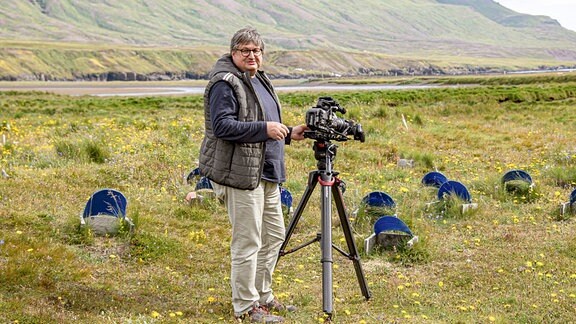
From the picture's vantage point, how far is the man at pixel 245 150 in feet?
15.2

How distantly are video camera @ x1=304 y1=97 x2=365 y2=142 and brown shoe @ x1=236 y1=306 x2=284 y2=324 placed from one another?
53.6 inches

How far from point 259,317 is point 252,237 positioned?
24.3 inches

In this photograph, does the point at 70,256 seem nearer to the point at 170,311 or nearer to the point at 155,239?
the point at 155,239

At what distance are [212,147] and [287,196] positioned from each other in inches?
152

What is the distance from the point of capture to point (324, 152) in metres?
5.05

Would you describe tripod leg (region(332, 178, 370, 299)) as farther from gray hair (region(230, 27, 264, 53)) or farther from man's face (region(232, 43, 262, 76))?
gray hair (region(230, 27, 264, 53))

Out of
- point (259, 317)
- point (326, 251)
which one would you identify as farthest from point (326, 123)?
point (259, 317)

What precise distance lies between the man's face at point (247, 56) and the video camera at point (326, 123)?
1.71ft

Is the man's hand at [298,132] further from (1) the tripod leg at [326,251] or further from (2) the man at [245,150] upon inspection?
(1) the tripod leg at [326,251]

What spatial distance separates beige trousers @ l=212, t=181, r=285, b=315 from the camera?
4832 mm

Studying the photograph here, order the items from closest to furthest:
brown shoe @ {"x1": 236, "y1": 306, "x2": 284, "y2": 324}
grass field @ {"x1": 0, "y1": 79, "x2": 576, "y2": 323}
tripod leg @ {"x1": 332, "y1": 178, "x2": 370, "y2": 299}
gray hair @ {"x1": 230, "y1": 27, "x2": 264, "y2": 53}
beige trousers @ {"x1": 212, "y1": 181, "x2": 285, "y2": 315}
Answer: gray hair @ {"x1": 230, "y1": 27, "x2": 264, "y2": 53} → beige trousers @ {"x1": 212, "y1": 181, "x2": 285, "y2": 315} → brown shoe @ {"x1": 236, "y1": 306, "x2": 284, "y2": 324} → tripod leg @ {"x1": 332, "y1": 178, "x2": 370, "y2": 299} → grass field @ {"x1": 0, "y1": 79, "x2": 576, "y2": 323}

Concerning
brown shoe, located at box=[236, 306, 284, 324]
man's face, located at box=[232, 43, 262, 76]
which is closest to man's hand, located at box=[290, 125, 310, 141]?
man's face, located at box=[232, 43, 262, 76]

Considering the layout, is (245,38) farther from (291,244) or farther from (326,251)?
(291,244)

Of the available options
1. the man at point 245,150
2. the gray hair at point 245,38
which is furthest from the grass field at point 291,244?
the gray hair at point 245,38
